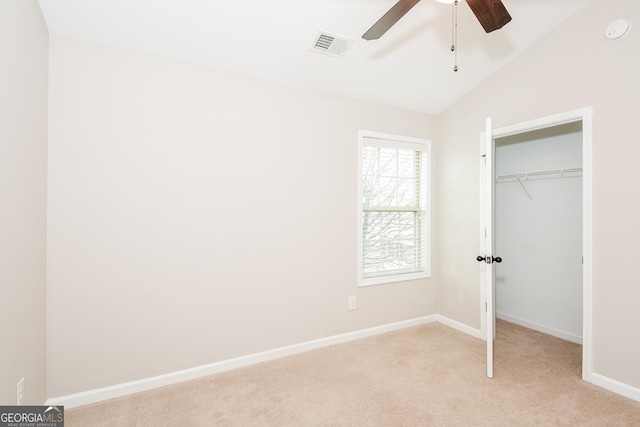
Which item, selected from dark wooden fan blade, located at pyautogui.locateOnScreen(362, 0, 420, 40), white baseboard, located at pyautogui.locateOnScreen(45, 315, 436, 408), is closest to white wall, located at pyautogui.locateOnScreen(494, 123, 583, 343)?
white baseboard, located at pyautogui.locateOnScreen(45, 315, 436, 408)

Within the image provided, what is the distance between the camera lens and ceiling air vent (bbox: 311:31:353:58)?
2.43 metres

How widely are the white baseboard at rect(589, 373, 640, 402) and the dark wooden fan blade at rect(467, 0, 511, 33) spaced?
8.65ft

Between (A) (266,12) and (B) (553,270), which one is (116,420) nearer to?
(A) (266,12)

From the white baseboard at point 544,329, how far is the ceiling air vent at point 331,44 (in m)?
3.68

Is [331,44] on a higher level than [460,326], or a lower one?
higher

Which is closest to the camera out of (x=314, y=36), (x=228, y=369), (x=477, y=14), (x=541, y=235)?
(x=477, y=14)

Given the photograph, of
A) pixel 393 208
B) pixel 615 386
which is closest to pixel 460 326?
pixel 615 386

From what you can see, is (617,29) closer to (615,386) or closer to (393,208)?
(393,208)

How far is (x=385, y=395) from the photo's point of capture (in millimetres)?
2232

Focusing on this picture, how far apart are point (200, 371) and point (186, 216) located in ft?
4.09

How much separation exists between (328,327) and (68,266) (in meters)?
2.19

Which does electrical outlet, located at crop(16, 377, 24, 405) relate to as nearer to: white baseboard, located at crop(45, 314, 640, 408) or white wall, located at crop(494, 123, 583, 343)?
white baseboard, located at crop(45, 314, 640, 408)

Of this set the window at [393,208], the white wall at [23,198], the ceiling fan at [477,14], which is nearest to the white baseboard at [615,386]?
the window at [393,208]

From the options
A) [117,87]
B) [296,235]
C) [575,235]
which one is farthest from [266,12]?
[575,235]
